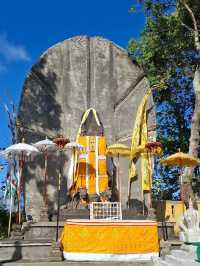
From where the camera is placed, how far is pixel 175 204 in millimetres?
14461

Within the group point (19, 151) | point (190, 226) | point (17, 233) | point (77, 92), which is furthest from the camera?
point (77, 92)

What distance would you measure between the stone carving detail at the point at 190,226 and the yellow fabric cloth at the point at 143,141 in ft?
12.9

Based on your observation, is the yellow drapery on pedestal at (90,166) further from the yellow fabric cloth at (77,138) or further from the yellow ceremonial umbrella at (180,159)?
the yellow ceremonial umbrella at (180,159)

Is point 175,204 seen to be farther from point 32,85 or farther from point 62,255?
point 32,85

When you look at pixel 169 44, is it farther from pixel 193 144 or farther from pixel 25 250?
pixel 25 250

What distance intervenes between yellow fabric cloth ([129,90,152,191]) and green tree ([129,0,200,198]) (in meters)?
2.43

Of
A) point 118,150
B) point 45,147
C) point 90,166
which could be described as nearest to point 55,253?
point 45,147

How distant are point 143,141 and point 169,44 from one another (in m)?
5.15

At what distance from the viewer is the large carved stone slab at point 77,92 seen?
619 inches

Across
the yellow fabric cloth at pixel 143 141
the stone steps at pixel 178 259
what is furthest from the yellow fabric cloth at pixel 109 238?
the yellow fabric cloth at pixel 143 141

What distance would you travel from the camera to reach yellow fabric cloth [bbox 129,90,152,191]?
593 inches

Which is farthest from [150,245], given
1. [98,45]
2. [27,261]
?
[98,45]

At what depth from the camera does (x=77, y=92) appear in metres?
16.6

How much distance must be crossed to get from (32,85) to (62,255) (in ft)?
25.0
